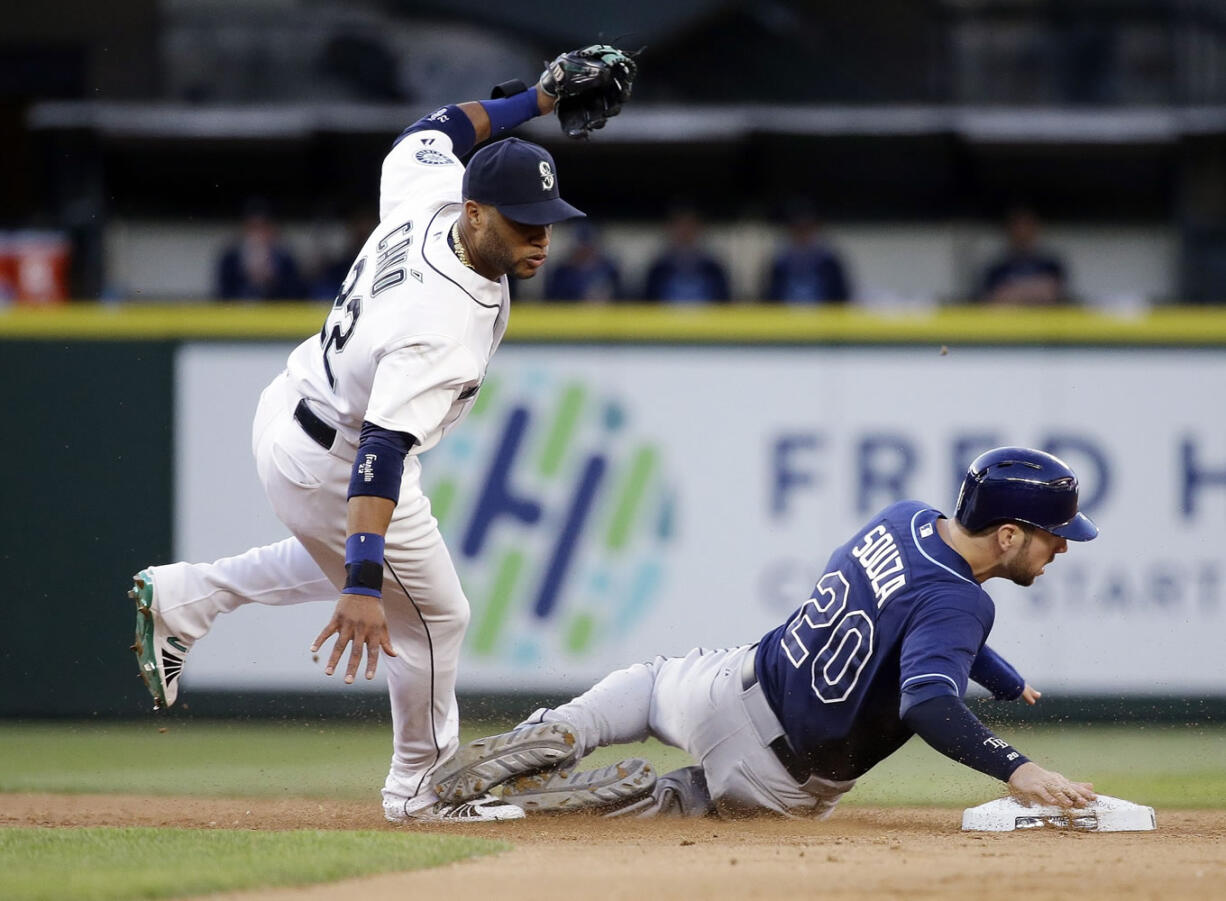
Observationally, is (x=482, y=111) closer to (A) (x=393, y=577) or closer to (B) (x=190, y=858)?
(A) (x=393, y=577)

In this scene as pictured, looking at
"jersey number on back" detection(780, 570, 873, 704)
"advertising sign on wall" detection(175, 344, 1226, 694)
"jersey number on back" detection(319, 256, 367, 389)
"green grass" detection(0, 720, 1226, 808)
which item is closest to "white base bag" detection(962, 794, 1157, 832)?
"jersey number on back" detection(780, 570, 873, 704)

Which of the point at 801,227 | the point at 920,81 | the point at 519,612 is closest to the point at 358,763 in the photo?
the point at 519,612

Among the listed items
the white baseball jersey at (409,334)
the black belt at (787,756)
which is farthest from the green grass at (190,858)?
the white baseball jersey at (409,334)

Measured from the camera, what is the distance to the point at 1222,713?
807cm

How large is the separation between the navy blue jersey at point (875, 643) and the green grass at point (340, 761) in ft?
4.12

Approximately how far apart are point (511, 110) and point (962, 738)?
8.84ft

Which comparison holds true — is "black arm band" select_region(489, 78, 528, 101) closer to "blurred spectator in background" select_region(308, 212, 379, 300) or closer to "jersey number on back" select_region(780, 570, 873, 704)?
"jersey number on back" select_region(780, 570, 873, 704)

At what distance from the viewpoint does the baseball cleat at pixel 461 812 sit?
5.25m

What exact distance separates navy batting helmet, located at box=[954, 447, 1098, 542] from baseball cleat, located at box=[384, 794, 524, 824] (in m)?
1.63

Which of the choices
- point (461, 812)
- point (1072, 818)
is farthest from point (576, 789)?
point (1072, 818)

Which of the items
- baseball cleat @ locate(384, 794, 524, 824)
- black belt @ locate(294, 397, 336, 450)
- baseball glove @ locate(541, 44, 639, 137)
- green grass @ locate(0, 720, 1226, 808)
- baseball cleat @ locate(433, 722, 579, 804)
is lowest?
green grass @ locate(0, 720, 1226, 808)

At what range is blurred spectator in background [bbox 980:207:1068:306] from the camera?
11.3m

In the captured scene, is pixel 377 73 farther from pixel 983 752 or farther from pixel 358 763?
pixel 983 752

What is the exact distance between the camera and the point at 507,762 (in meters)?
5.29
